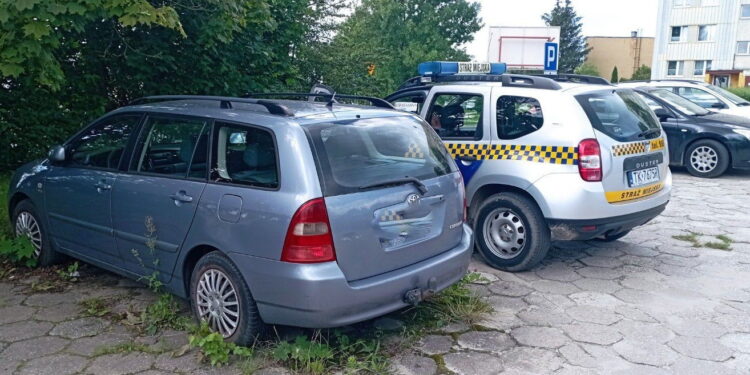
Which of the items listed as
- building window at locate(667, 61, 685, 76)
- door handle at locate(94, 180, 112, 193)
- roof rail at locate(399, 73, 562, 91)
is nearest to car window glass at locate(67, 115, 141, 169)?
door handle at locate(94, 180, 112, 193)

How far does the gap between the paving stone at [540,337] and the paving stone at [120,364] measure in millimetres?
2360

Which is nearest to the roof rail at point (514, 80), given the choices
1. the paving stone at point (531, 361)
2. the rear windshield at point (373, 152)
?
the rear windshield at point (373, 152)

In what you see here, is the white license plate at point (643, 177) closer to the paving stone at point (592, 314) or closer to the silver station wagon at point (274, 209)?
the paving stone at point (592, 314)

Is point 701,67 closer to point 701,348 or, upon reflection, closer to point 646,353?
point 701,348

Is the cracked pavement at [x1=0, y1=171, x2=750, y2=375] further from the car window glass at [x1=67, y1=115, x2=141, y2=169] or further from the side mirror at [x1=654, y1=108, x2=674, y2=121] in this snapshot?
the side mirror at [x1=654, y1=108, x2=674, y2=121]

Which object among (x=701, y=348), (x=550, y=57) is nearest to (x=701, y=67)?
(x=550, y=57)

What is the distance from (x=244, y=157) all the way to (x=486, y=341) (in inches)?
77.7

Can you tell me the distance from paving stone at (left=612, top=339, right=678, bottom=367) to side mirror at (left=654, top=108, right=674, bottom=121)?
26.0 feet

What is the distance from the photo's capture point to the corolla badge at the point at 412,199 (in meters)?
3.86

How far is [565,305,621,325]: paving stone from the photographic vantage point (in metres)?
4.49

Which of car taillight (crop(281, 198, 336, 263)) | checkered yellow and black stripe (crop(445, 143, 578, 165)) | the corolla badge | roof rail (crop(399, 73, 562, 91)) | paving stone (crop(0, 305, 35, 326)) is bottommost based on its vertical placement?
paving stone (crop(0, 305, 35, 326))

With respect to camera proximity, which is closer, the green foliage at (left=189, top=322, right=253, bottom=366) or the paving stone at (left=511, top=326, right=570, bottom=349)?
the green foliage at (left=189, top=322, right=253, bottom=366)

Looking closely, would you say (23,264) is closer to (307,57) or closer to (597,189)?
(597,189)

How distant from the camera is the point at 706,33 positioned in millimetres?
48219
